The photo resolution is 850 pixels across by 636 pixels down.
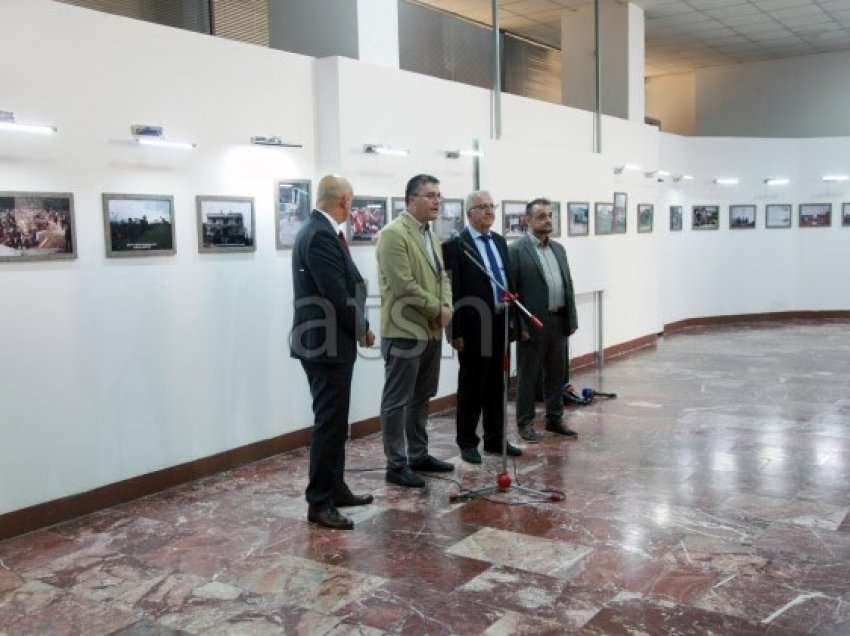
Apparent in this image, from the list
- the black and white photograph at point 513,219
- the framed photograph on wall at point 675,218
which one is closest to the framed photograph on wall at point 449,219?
the black and white photograph at point 513,219

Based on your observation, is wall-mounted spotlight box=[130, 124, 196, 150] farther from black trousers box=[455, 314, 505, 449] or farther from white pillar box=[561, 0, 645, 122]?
white pillar box=[561, 0, 645, 122]

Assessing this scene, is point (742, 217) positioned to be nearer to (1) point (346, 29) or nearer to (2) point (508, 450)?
(1) point (346, 29)

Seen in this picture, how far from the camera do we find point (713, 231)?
1304cm

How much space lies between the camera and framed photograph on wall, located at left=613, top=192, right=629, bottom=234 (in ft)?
32.7

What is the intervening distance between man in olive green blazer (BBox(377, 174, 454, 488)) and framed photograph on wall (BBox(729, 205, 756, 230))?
9.54 meters

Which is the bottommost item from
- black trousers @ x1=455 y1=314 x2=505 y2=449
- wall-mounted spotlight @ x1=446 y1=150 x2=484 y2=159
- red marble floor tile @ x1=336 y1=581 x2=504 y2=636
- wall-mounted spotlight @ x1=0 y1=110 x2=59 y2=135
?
red marble floor tile @ x1=336 y1=581 x2=504 y2=636

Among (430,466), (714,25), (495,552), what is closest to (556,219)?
(430,466)

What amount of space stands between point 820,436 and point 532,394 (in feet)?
6.92

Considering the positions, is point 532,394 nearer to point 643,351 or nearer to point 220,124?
point 220,124

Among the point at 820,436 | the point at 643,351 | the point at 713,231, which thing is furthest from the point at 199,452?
the point at 713,231

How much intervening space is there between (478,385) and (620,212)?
5.44m

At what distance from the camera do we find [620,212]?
10094mm

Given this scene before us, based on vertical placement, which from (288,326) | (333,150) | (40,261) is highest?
(333,150)

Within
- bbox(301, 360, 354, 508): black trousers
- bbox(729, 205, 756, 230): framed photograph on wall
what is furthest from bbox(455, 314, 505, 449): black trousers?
bbox(729, 205, 756, 230): framed photograph on wall
